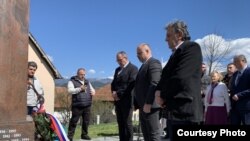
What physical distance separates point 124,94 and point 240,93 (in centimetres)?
214

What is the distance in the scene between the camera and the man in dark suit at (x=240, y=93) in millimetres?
7719

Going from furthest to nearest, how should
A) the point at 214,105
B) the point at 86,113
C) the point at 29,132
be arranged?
the point at 86,113, the point at 214,105, the point at 29,132

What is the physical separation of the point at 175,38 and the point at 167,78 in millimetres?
491

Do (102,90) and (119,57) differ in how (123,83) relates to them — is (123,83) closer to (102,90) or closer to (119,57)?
(119,57)

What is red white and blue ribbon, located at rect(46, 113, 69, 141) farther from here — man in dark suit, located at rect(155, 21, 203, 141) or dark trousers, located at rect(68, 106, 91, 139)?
dark trousers, located at rect(68, 106, 91, 139)

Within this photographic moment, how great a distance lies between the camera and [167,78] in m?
4.79

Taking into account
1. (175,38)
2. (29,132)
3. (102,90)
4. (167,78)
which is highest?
(102,90)

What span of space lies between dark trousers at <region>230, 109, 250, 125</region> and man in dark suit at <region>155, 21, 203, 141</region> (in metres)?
3.19

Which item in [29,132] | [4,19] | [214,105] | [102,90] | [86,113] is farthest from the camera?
[102,90]

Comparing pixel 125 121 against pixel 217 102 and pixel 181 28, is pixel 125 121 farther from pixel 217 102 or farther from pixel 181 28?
pixel 181 28

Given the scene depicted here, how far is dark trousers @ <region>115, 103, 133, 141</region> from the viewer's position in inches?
318

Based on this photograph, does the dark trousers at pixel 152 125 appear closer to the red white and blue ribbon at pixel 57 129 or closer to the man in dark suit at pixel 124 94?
the red white and blue ribbon at pixel 57 129

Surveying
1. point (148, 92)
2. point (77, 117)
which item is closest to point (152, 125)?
point (148, 92)

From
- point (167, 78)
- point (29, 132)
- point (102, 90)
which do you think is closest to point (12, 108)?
point (29, 132)
